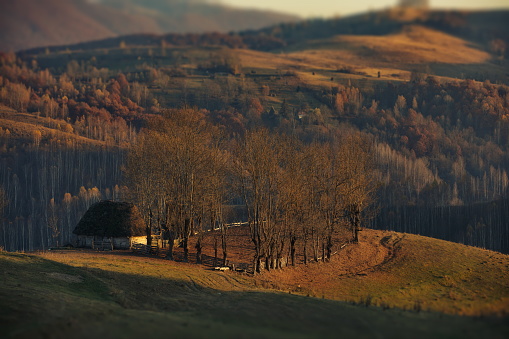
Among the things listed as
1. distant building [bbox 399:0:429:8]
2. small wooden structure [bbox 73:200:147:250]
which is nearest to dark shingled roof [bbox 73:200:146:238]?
small wooden structure [bbox 73:200:147:250]

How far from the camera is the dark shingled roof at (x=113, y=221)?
A: 7875 cm

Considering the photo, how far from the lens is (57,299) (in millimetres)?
39094

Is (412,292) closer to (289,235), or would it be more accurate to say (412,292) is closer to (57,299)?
(289,235)

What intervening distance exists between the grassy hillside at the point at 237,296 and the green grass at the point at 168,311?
0.07 m

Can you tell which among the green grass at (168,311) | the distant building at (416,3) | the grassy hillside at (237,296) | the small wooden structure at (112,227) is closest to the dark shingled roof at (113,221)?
the small wooden structure at (112,227)

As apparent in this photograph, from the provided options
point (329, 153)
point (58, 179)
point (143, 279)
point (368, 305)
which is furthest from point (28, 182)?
point (368, 305)

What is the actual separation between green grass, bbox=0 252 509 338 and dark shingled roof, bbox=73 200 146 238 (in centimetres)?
2273

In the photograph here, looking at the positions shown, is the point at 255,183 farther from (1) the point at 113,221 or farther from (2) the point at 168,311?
(1) the point at 113,221

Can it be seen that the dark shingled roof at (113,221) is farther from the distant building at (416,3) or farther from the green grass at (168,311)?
the distant building at (416,3)

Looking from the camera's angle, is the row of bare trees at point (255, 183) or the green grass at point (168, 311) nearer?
the green grass at point (168, 311)

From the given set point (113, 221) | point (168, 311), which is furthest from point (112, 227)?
point (168, 311)

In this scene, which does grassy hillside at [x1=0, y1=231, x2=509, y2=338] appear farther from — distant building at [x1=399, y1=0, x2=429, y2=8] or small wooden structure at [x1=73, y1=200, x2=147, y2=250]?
distant building at [x1=399, y1=0, x2=429, y2=8]

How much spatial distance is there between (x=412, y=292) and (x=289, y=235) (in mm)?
16669

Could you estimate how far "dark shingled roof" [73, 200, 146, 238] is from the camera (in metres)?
78.8
